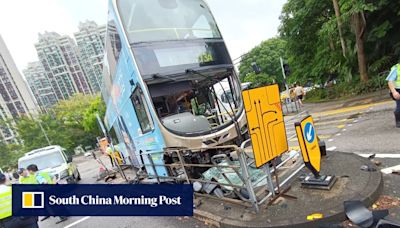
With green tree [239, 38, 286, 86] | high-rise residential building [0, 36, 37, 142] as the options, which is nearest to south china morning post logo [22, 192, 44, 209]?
green tree [239, 38, 286, 86]

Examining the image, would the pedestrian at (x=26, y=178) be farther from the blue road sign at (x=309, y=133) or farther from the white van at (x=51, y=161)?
the blue road sign at (x=309, y=133)

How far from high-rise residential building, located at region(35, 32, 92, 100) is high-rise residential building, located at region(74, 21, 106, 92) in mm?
1758

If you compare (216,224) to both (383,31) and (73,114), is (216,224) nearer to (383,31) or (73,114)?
(383,31)

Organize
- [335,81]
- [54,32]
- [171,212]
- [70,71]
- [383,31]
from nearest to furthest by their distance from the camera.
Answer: [171,212] → [383,31] → [335,81] → [70,71] → [54,32]

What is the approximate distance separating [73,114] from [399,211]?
4684cm

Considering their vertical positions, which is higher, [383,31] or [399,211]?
[383,31]

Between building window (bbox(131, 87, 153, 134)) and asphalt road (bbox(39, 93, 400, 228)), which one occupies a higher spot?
building window (bbox(131, 87, 153, 134))

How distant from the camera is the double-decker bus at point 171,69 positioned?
17.5 ft

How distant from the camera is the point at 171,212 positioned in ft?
15.6

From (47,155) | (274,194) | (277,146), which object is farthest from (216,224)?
(47,155)

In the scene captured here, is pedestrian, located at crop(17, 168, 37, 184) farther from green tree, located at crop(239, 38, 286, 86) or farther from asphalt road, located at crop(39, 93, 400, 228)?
green tree, located at crop(239, 38, 286, 86)

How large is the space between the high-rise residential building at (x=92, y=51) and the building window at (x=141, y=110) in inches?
2755

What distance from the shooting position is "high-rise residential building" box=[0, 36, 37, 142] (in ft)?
191

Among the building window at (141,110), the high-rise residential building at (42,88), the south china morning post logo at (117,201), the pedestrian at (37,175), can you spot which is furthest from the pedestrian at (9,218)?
the high-rise residential building at (42,88)
